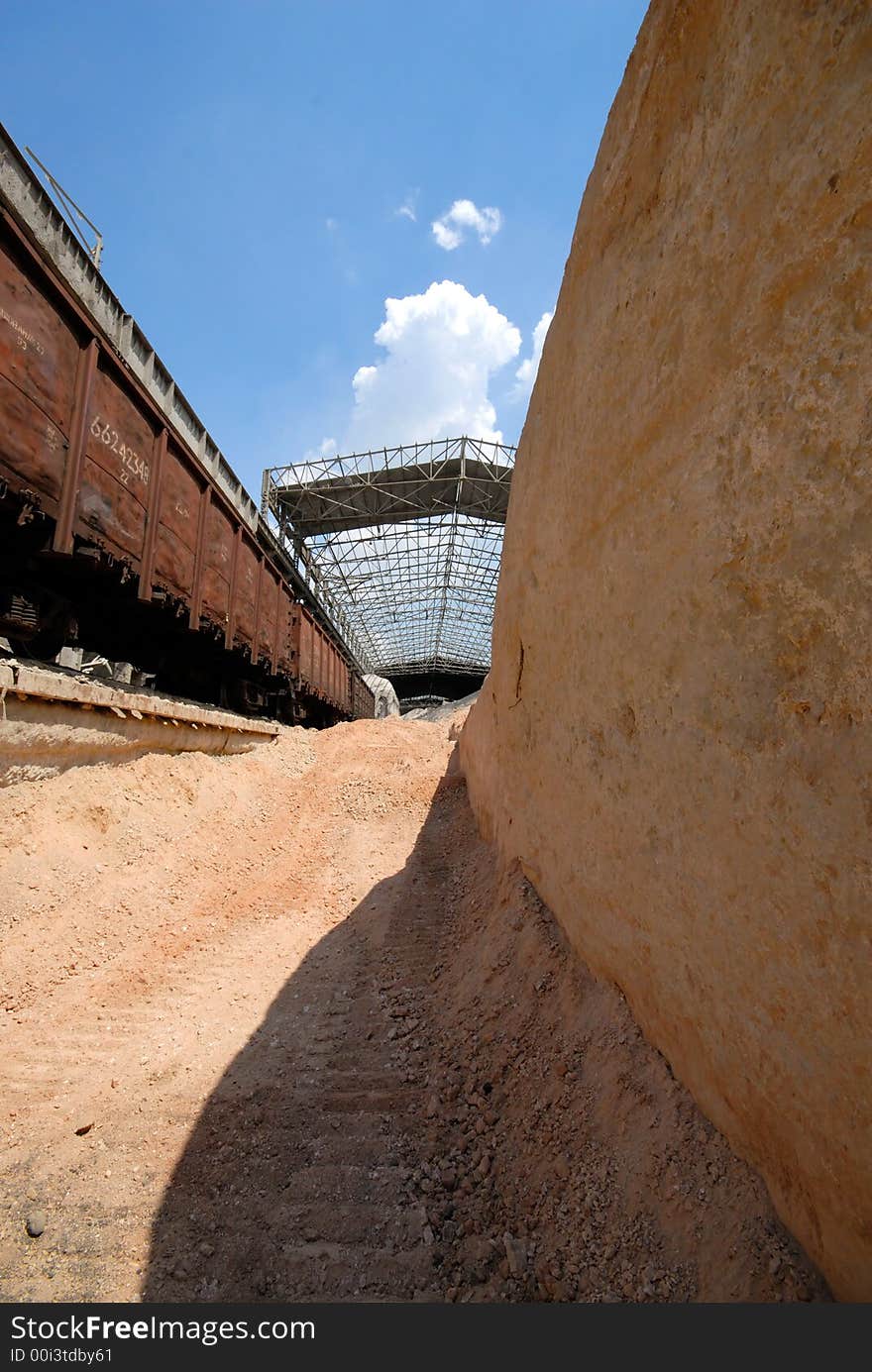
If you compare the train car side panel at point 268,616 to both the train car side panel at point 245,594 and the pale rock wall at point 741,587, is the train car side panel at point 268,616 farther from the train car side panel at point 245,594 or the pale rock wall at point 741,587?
the pale rock wall at point 741,587

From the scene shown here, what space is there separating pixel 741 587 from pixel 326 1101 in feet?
10.0

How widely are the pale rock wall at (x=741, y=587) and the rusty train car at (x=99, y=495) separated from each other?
A: 15.8ft

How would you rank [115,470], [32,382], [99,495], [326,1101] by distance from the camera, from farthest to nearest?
1. [115,470]
2. [99,495]
3. [32,382]
4. [326,1101]

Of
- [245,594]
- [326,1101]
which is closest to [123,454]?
[245,594]

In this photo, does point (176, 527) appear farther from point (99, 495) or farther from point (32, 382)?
point (32, 382)

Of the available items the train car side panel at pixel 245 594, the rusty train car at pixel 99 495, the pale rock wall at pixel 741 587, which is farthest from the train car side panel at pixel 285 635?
the pale rock wall at pixel 741 587

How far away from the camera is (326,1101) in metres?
2.95

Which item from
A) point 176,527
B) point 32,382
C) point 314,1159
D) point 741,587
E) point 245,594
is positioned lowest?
point 314,1159

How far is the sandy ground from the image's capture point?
6.30 ft

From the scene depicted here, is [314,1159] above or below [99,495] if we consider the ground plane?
below

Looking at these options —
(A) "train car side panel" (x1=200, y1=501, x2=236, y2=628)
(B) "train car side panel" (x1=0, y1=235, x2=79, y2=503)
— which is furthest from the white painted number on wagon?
(A) "train car side panel" (x1=200, y1=501, x2=236, y2=628)

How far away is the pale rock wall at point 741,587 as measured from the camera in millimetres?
1335

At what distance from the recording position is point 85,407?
19.2 feet

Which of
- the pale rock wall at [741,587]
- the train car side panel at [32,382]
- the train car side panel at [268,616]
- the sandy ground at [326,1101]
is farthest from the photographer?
the train car side panel at [268,616]
